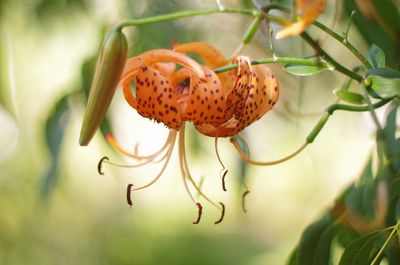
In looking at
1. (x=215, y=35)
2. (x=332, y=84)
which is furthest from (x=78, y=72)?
(x=332, y=84)

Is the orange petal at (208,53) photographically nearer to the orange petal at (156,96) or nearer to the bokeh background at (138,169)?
the orange petal at (156,96)

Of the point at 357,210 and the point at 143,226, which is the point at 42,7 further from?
the point at 143,226

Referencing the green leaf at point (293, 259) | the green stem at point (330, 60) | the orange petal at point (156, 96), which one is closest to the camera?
the green stem at point (330, 60)

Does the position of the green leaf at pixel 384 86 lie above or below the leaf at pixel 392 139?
above

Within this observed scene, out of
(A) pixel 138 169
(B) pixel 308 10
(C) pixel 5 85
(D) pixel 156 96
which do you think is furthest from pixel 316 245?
(A) pixel 138 169

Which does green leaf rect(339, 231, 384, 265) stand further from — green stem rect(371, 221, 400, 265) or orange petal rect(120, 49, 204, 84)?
orange petal rect(120, 49, 204, 84)

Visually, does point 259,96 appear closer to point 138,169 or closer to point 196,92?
point 196,92

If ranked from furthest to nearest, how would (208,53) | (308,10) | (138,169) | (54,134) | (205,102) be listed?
(138,169) → (54,134) → (208,53) → (205,102) → (308,10)

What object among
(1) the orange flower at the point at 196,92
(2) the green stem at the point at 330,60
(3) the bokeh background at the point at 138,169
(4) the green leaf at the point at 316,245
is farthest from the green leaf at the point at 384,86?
(3) the bokeh background at the point at 138,169
